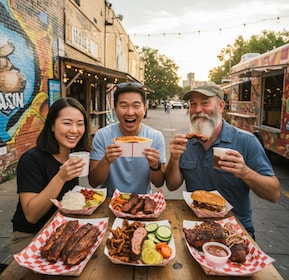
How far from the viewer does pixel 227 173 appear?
2.74m

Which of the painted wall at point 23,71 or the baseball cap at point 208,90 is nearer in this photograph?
the baseball cap at point 208,90

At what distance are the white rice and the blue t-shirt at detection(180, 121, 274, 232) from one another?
1.17 metres

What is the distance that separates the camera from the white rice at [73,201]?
2305mm

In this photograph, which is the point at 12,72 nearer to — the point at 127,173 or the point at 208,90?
the point at 127,173

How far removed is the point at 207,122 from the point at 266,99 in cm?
1075

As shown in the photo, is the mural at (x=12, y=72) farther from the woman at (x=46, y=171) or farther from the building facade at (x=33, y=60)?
the woman at (x=46, y=171)

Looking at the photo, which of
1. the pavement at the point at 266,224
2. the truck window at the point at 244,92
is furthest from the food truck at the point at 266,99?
the pavement at the point at 266,224

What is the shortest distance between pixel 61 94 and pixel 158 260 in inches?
401

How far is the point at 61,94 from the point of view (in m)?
10.8

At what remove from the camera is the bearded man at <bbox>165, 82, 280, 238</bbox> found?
8.77ft

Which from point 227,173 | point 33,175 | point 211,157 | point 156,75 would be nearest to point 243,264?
point 227,173

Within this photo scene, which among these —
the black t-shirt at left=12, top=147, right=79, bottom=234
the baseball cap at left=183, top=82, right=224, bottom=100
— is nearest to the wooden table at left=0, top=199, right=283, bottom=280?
the black t-shirt at left=12, top=147, right=79, bottom=234

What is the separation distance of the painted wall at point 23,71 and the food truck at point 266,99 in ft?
24.3

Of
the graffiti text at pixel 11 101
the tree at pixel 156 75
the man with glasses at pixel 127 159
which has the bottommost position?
the man with glasses at pixel 127 159
